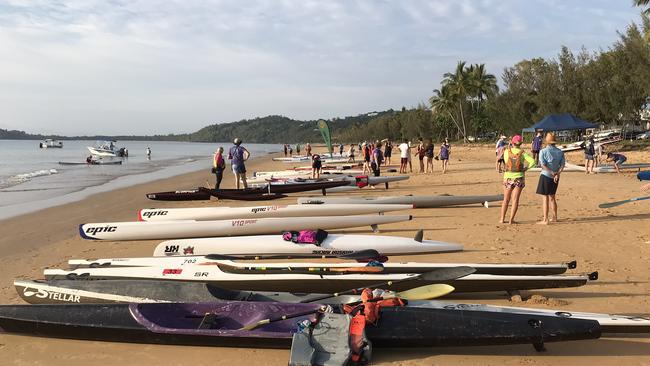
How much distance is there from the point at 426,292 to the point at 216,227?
482cm

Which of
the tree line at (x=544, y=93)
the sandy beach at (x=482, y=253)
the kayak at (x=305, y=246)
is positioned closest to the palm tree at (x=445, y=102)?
the tree line at (x=544, y=93)

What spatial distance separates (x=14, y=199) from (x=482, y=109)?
58411 millimetres

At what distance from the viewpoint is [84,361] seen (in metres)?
3.68

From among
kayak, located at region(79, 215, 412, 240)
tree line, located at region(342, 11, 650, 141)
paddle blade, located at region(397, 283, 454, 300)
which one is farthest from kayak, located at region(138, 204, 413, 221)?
tree line, located at region(342, 11, 650, 141)

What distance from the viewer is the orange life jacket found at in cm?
790

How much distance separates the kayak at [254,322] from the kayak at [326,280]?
0.83 meters

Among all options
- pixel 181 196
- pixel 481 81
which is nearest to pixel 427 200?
pixel 181 196

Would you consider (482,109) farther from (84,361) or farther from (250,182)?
(84,361)

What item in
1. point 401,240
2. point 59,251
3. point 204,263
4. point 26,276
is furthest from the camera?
point 59,251

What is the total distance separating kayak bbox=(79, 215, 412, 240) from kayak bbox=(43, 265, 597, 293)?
2904mm

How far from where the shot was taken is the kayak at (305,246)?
249 inches

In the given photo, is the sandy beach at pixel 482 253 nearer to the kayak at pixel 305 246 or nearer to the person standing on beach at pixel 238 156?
the kayak at pixel 305 246

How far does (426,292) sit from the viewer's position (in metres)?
4.02

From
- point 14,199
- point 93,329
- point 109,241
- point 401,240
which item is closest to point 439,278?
point 401,240
